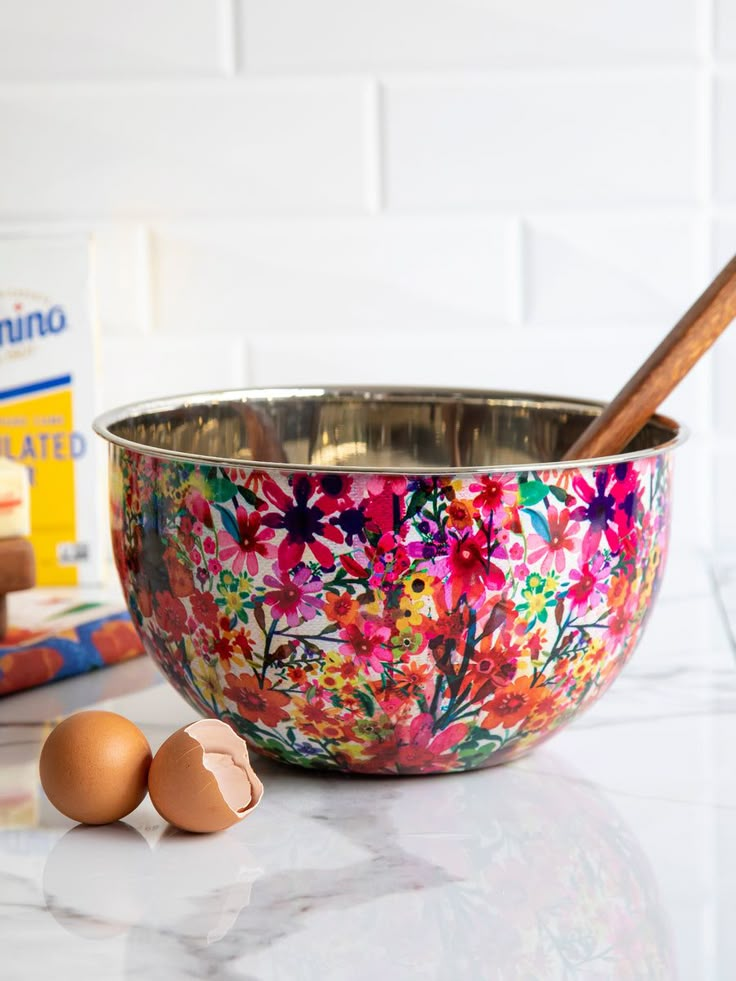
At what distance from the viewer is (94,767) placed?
553 millimetres

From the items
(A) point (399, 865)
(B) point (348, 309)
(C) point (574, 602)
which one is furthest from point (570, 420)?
(B) point (348, 309)

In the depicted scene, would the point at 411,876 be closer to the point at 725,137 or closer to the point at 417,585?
the point at 417,585

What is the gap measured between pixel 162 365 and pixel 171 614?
1.87ft

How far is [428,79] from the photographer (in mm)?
1056

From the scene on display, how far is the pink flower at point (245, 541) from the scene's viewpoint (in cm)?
53

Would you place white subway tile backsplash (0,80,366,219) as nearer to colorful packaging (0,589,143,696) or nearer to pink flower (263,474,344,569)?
colorful packaging (0,589,143,696)

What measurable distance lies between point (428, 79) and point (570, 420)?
0.47m

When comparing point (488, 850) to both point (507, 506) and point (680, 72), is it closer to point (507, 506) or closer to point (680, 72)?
point (507, 506)

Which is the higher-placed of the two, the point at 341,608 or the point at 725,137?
the point at 725,137

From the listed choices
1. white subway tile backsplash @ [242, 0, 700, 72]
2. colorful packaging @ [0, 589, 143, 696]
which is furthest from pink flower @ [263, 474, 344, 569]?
white subway tile backsplash @ [242, 0, 700, 72]

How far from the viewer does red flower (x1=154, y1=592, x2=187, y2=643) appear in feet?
1.87

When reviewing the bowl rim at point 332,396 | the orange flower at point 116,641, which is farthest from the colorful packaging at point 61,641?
the bowl rim at point 332,396

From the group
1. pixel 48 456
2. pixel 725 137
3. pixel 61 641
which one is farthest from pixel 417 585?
pixel 725 137

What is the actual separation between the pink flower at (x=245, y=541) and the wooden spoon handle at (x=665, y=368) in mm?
178
